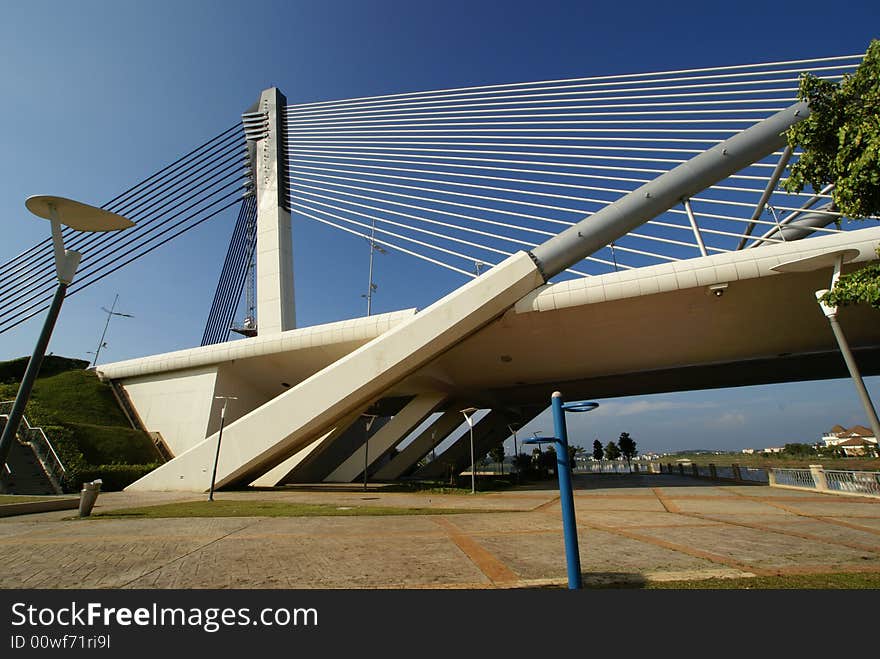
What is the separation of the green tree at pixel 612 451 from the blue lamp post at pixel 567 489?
76262mm

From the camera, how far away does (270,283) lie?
22094 millimetres

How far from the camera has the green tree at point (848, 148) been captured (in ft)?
21.1

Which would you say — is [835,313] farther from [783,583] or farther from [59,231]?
[59,231]

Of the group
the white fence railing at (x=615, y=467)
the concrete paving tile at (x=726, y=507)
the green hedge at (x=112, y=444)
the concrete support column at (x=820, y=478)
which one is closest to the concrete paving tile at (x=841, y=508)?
the concrete paving tile at (x=726, y=507)

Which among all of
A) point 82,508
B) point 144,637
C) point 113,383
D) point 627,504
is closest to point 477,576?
point 144,637

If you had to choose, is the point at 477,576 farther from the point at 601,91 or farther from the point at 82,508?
the point at 601,91

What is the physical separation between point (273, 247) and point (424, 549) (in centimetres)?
1933

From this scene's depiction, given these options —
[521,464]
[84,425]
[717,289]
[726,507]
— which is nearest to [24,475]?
[84,425]

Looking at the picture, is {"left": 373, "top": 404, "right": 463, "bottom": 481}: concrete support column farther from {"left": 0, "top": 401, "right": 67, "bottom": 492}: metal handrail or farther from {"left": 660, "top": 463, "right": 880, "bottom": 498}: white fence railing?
{"left": 0, "top": 401, "right": 67, "bottom": 492}: metal handrail

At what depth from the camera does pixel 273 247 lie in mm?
21906

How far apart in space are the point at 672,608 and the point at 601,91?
19.0m

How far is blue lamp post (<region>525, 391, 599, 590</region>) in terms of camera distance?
366cm

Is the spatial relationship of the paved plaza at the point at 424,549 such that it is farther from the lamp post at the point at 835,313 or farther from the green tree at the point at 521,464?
the green tree at the point at 521,464

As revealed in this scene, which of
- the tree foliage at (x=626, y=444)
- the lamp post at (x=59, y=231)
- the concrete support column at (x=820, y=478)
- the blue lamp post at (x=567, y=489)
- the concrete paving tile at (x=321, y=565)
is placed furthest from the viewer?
the tree foliage at (x=626, y=444)
